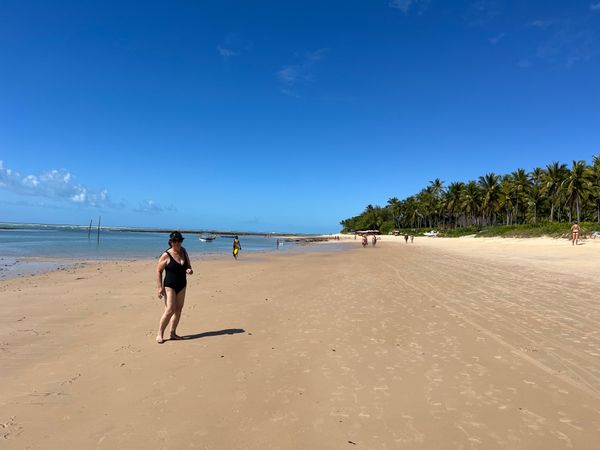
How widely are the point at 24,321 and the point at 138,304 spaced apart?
8.89 feet

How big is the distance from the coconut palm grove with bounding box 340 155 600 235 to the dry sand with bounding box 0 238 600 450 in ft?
139

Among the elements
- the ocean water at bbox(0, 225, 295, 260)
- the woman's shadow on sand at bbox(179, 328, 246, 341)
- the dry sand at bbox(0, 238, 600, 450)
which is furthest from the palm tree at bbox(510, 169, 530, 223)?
the woman's shadow on sand at bbox(179, 328, 246, 341)

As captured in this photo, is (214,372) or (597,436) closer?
(597,436)

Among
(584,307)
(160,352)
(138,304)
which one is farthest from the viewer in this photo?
Answer: (138,304)

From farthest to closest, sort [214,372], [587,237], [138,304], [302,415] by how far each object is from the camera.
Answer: [587,237] → [138,304] → [214,372] → [302,415]

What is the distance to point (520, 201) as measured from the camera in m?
81.4

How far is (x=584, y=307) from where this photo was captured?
31.2 feet

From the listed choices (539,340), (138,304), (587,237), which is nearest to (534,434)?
(539,340)

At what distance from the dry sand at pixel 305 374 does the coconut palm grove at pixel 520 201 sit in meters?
42.4

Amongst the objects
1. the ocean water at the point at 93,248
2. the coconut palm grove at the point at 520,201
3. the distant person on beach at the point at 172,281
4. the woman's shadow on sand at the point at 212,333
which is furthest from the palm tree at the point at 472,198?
the distant person on beach at the point at 172,281

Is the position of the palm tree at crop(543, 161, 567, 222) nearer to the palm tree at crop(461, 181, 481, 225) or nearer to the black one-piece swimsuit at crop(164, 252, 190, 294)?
the palm tree at crop(461, 181, 481, 225)

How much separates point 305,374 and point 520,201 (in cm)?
9059

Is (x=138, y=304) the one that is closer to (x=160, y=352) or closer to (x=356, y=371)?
(x=160, y=352)

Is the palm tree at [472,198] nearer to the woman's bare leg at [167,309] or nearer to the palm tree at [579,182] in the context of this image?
the palm tree at [579,182]
